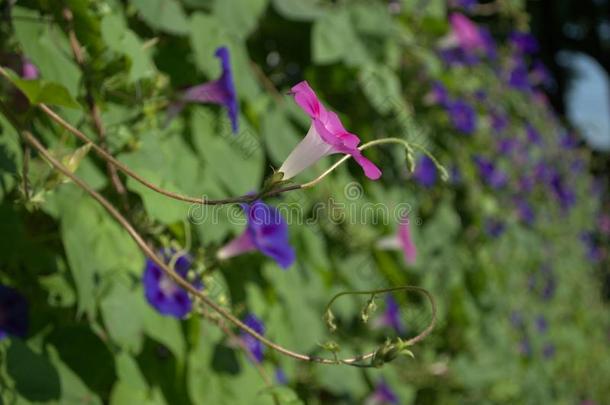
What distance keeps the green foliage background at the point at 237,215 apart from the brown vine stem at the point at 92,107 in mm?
14

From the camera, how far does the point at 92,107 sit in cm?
133

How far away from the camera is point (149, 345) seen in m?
1.55

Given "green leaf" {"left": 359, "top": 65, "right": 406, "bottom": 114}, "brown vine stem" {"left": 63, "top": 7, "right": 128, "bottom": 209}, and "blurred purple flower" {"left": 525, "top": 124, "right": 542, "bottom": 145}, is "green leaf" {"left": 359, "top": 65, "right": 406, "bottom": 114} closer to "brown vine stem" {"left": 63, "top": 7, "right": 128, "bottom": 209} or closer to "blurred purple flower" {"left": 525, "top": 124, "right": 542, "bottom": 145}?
"brown vine stem" {"left": 63, "top": 7, "right": 128, "bottom": 209}

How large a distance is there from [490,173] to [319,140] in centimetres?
267

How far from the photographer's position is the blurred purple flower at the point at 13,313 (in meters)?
1.24

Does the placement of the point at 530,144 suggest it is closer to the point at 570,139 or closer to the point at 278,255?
the point at 570,139

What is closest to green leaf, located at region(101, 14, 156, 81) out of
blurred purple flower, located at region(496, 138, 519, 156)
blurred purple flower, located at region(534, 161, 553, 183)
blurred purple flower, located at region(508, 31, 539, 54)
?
blurred purple flower, located at region(496, 138, 519, 156)

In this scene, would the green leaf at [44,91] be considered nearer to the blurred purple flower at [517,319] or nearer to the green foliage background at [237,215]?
the green foliage background at [237,215]

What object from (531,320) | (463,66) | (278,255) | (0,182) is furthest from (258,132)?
(531,320)

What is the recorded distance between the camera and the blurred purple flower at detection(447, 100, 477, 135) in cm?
293

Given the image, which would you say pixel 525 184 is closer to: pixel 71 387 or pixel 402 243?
pixel 402 243

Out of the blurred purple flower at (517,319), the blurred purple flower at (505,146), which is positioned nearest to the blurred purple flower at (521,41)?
the blurred purple flower at (505,146)

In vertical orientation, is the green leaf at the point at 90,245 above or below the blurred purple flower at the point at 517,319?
above

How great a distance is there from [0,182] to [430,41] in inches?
79.2
